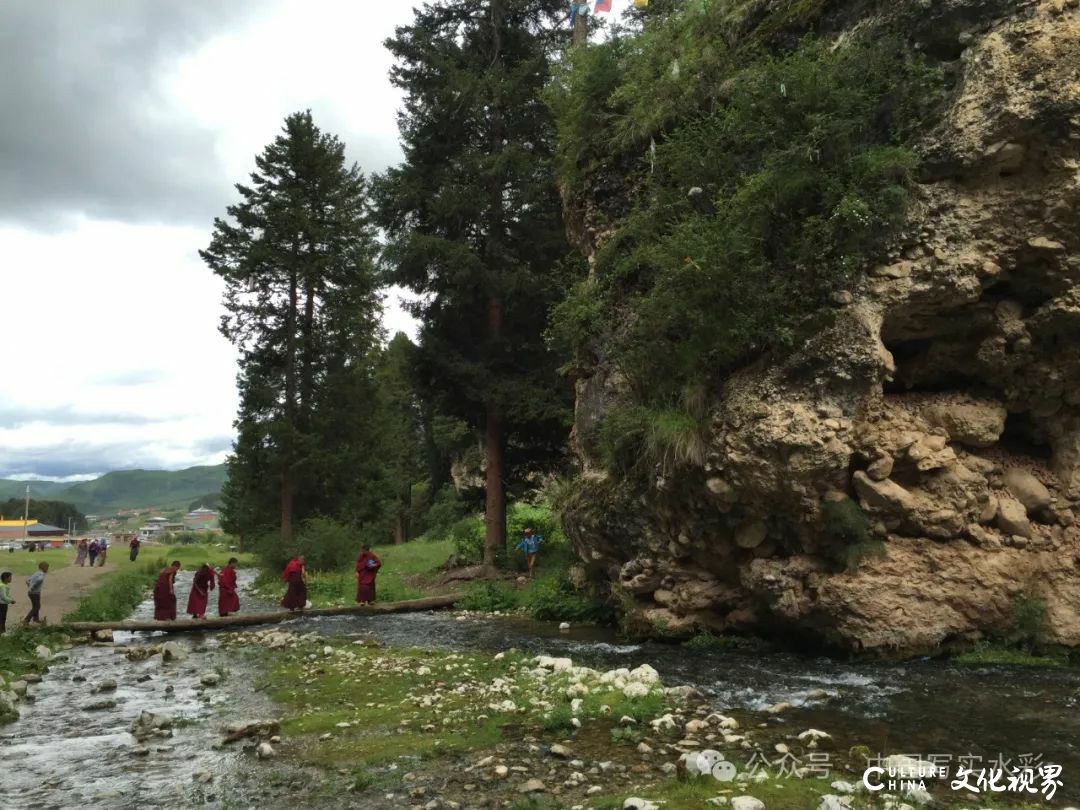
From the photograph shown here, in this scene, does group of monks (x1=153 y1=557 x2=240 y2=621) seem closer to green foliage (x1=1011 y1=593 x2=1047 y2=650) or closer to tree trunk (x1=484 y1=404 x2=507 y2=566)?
tree trunk (x1=484 y1=404 x2=507 y2=566)

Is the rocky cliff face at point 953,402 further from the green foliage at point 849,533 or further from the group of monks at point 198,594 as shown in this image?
the group of monks at point 198,594

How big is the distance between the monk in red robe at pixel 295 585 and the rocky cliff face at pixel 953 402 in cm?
1211

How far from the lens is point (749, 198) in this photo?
45.0 feet

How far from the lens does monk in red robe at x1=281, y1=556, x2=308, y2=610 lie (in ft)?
66.4

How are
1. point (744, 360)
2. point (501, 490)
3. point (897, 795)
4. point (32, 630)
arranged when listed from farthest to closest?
point (501, 490)
point (32, 630)
point (744, 360)
point (897, 795)

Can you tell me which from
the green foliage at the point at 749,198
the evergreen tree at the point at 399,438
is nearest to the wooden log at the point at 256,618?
the green foliage at the point at 749,198

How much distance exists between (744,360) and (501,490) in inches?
540

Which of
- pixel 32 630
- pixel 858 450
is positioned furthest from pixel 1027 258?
pixel 32 630

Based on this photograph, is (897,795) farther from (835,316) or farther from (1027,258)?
(1027,258)

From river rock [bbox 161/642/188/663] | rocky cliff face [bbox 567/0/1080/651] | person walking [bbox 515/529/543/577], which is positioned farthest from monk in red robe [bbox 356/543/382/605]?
rocky cliff face [bbox 567/0/1080/651]

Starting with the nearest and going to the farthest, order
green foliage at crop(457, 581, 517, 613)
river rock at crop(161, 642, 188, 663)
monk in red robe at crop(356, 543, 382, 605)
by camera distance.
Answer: river rock at crop(161, 642, 188, 663)
green foliage at crop(457, 581, 517, 613)
monk in red robe at crop(356, 543, 382, 605)

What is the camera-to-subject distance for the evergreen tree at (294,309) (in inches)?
1276

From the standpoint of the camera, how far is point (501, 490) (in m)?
26.1

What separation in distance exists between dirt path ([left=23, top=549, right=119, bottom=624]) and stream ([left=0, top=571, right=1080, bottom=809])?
839 cm
